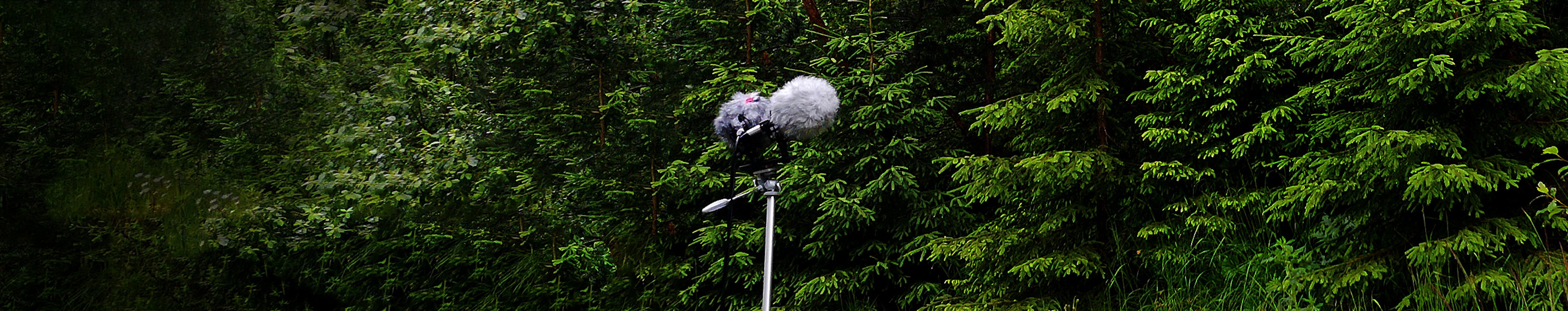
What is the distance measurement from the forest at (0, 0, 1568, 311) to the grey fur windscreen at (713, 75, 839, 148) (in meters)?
0.45

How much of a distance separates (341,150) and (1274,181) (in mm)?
4728

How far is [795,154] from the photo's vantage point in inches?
190

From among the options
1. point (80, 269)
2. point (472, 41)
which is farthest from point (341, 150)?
point (80, 269)

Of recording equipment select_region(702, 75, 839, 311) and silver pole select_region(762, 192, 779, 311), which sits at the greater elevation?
recording equipment select_region(702, 75, 839, 311)

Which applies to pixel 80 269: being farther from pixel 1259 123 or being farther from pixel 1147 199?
pixel 1259 123

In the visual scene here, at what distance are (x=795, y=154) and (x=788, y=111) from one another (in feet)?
6.38

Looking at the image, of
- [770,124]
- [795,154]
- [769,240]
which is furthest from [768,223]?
[795,154]

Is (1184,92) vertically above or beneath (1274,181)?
above

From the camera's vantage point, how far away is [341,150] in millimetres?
5770

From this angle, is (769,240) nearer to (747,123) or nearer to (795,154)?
(747,123)

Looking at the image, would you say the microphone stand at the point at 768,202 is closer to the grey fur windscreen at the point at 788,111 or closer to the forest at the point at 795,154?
the grey fur windscreen at the point at 788,111

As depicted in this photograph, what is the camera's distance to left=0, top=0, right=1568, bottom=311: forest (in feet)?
9.37

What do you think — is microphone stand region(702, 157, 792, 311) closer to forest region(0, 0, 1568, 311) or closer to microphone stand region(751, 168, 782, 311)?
microphone stand region(751, 168, 782, 311)

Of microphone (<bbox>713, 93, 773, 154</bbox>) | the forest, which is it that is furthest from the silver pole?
the forest
